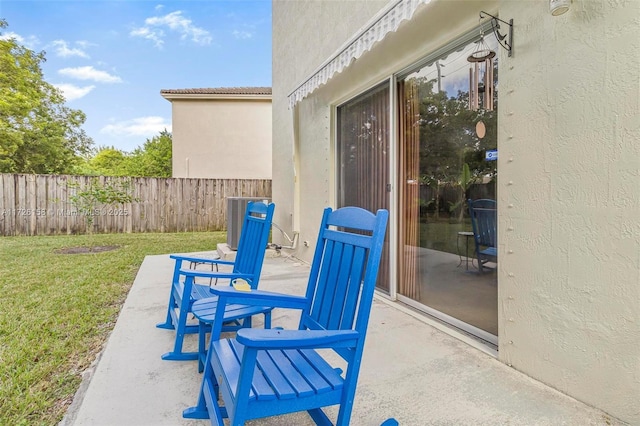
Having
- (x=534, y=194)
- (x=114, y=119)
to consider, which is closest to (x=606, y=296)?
(x=534, y=194)

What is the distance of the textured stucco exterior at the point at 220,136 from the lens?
51.2 feet

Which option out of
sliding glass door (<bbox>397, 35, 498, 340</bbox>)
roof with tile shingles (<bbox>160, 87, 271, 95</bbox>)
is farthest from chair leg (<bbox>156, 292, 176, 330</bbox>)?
roof with tile shingles (<bbox>160, 87, 271, 95</bbox>)

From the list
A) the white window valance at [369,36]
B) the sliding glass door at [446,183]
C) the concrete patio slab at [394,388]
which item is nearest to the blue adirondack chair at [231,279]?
the concrete patio slab at [394,388]

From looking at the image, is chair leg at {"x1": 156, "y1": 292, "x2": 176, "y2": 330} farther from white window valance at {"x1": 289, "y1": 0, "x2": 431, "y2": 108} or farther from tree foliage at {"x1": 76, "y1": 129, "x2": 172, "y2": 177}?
tree foliage at {"x1": 76, "y1": 129, "x2": 172, "y2": 177}

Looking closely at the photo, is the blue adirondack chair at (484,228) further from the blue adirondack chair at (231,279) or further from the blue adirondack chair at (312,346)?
the blue adirondack chair at (231,279)

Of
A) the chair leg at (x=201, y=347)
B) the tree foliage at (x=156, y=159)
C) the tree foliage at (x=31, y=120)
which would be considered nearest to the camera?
the chair leg at (x=201, y=347)

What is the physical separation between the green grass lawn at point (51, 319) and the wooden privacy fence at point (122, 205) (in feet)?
9.68

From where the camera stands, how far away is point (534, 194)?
2385mm

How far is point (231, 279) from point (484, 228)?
2135 millimetres

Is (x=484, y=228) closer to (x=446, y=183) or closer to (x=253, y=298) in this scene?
(x=446, y=183)

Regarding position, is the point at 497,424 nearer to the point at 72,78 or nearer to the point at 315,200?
the point at 315,200

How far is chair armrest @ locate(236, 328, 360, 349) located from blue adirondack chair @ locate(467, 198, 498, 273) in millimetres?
1811

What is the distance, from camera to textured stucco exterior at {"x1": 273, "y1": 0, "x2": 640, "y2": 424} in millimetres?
1901

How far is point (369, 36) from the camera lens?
139 inches
